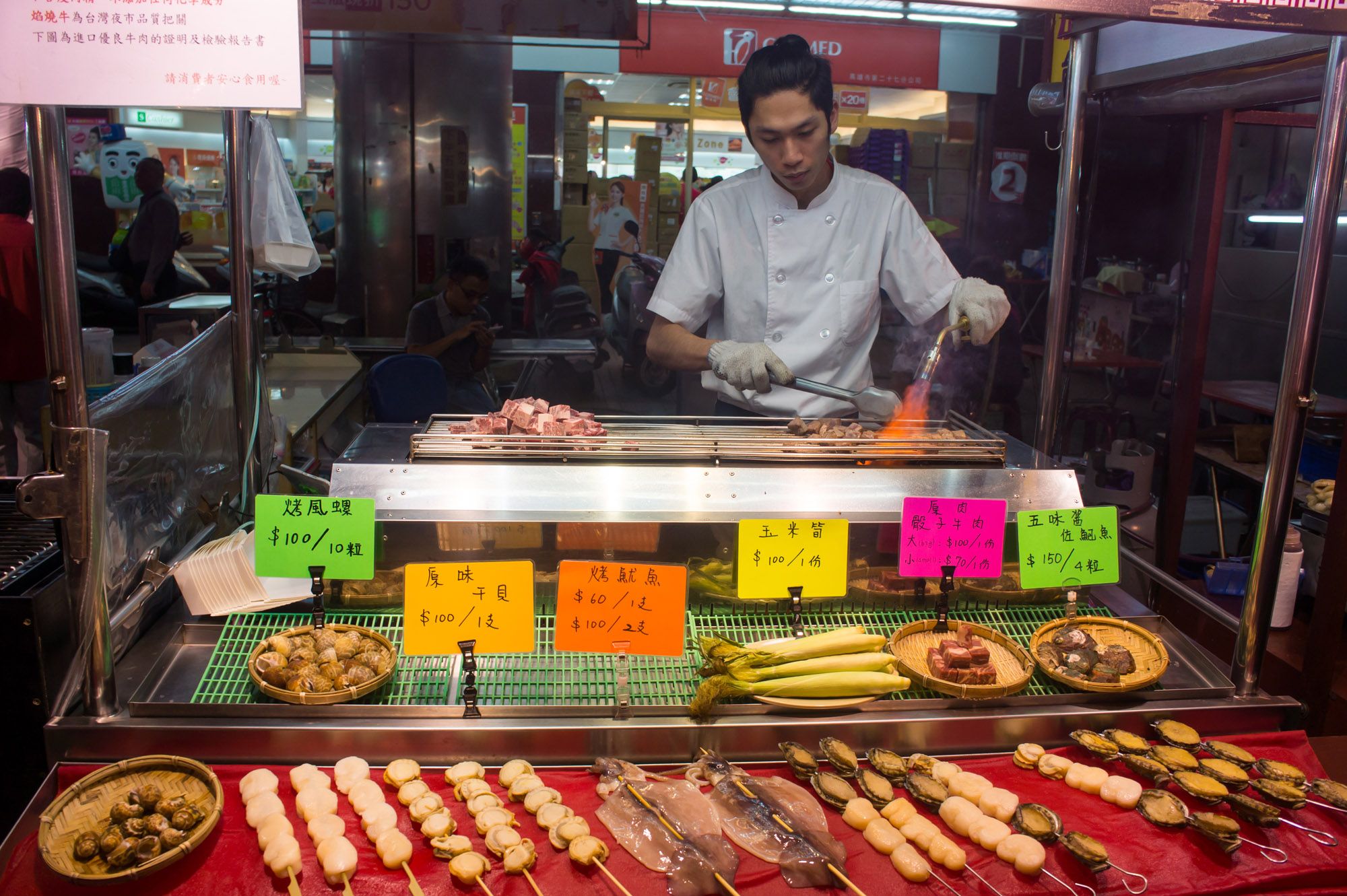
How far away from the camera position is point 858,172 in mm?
3191

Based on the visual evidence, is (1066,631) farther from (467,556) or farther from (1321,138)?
(467,556)

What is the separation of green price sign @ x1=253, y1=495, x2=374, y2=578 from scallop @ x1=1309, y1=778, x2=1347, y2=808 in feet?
6.12

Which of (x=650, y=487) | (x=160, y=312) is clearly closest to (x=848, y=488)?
(x=650, y=487)

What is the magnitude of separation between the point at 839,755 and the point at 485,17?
4.10 meters

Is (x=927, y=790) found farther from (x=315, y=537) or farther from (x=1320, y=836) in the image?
(x=315, y=537)

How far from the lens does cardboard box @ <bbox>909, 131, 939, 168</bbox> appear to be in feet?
25.7

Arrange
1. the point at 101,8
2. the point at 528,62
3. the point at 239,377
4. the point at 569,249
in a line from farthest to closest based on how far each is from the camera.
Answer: the point at 569,249, the point at 528,62, the point at 239,377, the point at 101,8

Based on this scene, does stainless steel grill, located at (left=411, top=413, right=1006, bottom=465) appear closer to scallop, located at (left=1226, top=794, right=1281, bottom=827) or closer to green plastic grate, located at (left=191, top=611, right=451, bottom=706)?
green plastic grate, located at (left=191, top=611, right=451, bottom=706)

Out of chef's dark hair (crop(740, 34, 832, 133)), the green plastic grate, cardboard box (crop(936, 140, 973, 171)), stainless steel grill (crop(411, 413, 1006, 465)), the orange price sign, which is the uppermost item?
cardboard box (crop(936, 140, 973, 171))

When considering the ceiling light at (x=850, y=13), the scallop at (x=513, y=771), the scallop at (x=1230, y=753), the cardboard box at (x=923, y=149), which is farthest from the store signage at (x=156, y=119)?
the scallop at (x=1230, y=753)

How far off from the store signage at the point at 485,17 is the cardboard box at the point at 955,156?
172 inches

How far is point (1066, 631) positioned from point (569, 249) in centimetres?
555

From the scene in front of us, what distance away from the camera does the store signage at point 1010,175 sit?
8211 mm

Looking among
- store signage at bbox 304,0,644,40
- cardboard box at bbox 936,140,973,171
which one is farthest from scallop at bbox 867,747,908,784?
cardboard box at bbox 936,140,973,171
